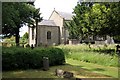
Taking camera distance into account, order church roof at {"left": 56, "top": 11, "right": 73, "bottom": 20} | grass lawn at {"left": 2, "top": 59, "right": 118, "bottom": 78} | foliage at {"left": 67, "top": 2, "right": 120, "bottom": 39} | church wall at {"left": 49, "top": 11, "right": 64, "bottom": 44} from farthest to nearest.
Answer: church roof at {"left": 56, "top": 11, "right": 73, "bottom": 20} → church wall at {"left": 49, "top": 11, "right": 64, "bottom": 44} → foliage at {"left": 67, "top": 2, "right": 120, "bottom": 39} → grass lawn at {"left": 2, "top": 59, "right": 118, "bottom": 78}

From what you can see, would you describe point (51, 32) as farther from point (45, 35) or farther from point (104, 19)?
point (104, 19)

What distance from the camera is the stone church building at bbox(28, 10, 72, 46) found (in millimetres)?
52719

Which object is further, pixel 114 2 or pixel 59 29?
pixel 59 29

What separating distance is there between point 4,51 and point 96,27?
10577 mm

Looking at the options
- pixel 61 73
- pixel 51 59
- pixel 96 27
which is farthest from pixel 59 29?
pixel 61 73

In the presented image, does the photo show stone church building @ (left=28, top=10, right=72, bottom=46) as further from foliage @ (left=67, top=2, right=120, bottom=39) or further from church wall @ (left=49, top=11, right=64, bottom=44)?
foliage @ (left=67, top=2, right=120, bottom=39)

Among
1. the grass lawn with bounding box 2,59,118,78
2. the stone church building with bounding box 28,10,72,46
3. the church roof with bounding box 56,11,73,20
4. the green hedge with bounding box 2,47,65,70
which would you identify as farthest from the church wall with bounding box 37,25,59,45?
the grass lawn with bounding box 2,59,118,78

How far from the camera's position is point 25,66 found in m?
15.8

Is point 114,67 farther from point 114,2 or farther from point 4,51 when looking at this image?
point 4,51

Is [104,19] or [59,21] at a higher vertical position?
[59,21]

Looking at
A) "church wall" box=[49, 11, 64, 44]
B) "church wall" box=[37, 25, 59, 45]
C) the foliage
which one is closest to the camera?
the foliage

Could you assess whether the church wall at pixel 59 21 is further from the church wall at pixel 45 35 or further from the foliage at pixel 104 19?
the foliage at pixel 104 19

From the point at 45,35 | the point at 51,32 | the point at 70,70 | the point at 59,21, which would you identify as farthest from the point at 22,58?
the point at 59,21

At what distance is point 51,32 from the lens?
179 feet
